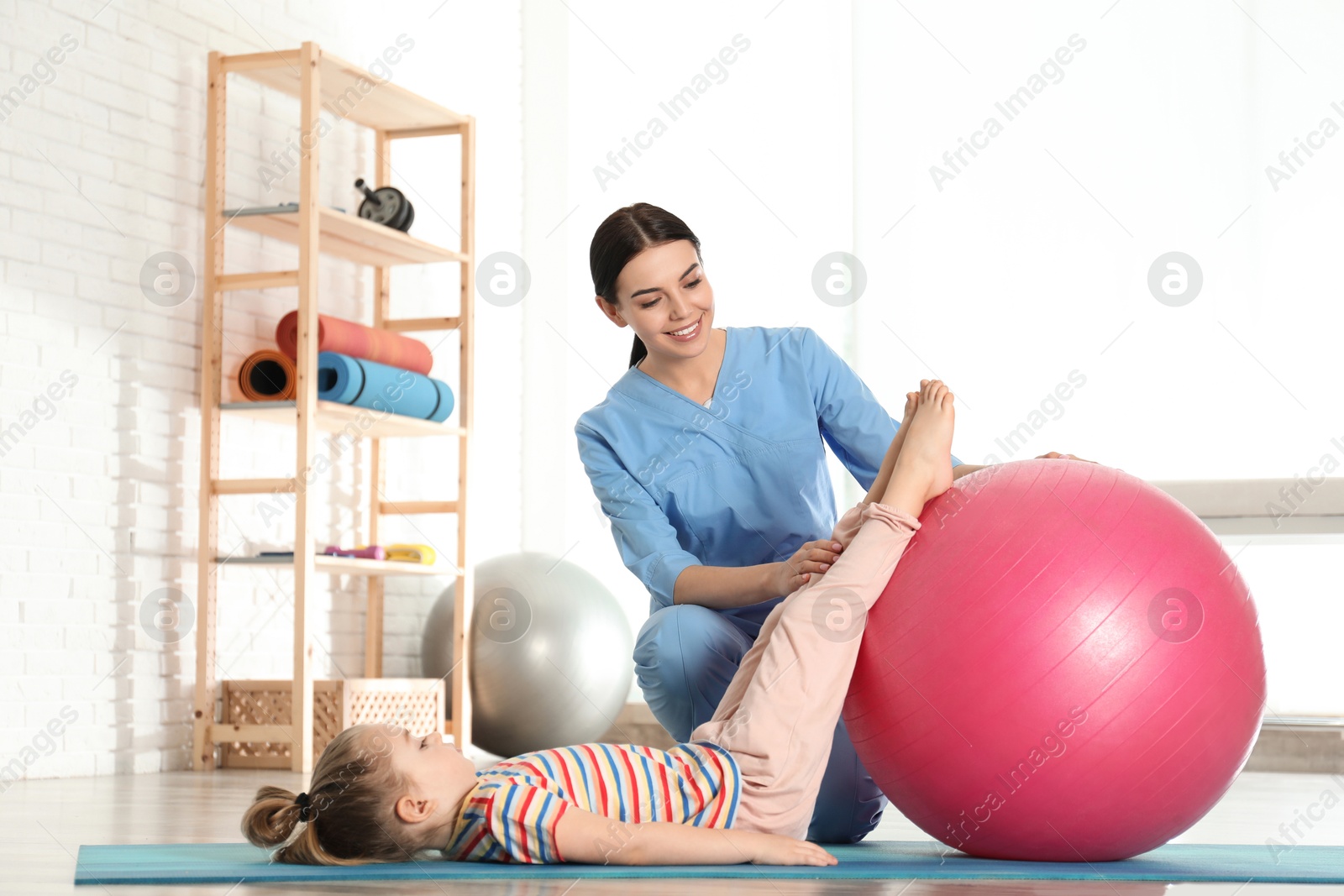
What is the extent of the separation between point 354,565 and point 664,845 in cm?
258

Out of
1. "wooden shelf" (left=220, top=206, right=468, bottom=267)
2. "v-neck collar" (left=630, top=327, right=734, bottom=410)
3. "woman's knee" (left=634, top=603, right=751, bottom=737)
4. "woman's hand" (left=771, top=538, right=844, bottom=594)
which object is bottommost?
"woman's knee" (left=634, top=603, right=751, bottom=737)

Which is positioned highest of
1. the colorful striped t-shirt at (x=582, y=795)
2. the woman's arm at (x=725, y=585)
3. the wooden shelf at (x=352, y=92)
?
the wooden shelf at (x=352, y=92)

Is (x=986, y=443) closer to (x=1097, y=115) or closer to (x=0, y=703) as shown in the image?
(x=1097, y=115)

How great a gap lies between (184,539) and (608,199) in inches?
87.1

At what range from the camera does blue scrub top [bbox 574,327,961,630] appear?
87.0 inches

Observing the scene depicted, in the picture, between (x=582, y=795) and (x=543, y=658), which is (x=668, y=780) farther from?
(x=543, y=658)

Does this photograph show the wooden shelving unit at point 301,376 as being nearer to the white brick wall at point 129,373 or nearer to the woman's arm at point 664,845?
the white brick wall at point 129,373

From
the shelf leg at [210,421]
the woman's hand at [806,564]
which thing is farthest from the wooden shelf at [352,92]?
the woman's hand at [806,564]

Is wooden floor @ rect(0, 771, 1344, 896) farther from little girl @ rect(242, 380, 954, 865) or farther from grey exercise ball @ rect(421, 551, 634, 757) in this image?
grey exercise ball @ rect(421, 551, 634, 757)

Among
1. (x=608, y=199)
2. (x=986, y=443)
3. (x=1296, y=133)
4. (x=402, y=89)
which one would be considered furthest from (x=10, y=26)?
(x=1296, y=133)

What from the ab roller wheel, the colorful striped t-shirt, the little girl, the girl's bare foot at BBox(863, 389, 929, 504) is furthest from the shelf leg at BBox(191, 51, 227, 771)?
the girl's bare foot at BBox(863, 389, 929, 504)

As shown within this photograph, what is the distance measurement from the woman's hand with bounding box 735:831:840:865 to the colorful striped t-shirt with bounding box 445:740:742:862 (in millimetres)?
67

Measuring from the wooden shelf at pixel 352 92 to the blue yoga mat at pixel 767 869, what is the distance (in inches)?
108

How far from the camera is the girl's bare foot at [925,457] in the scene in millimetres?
1745
